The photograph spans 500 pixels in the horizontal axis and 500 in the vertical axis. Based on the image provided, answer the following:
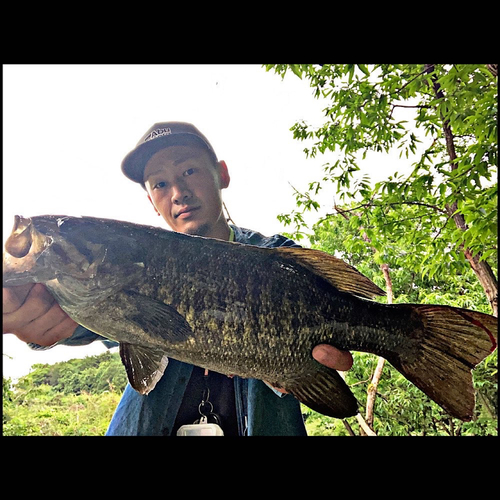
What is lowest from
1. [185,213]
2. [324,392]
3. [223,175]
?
[324,392]

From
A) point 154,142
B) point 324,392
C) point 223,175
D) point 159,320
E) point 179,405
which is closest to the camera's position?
point 159,320

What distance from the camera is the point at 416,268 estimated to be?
2.26m

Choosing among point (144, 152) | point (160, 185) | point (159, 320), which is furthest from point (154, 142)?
point (159, 320)

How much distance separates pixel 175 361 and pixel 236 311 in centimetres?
44

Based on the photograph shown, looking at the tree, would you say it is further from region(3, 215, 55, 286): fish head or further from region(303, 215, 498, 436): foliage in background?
region(3, 215, 55, 286): fish head

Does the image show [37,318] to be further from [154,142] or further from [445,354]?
[445,354]

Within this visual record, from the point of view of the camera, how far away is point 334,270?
1102 millimetres

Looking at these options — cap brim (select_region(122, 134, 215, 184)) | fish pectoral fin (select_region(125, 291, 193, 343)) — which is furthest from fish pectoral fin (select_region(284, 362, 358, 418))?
cap brim (select_region(122, 134, 215, 184))

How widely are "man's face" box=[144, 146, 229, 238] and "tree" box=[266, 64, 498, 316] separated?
603 mm

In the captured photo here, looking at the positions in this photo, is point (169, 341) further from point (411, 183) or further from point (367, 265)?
point (367, 265)

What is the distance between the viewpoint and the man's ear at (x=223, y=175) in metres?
1.54

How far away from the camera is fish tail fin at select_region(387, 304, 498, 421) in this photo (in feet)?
3.41
